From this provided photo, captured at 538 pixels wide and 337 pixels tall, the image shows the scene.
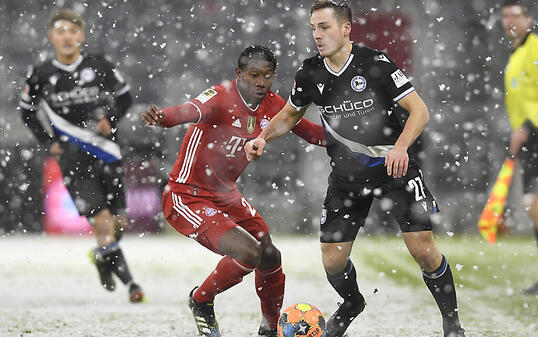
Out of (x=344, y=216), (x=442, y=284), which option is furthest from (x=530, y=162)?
(x=344, y=216)

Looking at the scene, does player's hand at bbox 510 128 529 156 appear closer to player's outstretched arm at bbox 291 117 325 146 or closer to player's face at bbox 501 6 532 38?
player's face at bbox 501 6 532 38

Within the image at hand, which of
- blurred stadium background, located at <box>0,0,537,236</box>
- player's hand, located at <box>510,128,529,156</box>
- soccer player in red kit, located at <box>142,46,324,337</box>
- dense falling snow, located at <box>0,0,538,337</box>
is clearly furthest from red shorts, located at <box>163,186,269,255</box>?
blurred stadium background, located at <box>0,0,537,236</box>

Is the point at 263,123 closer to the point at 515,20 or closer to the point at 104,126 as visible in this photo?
the point at 104,126

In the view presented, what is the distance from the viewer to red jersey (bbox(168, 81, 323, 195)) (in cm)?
468

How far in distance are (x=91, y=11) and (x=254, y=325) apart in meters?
11.5

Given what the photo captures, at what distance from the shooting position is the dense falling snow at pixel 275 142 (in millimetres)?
11883

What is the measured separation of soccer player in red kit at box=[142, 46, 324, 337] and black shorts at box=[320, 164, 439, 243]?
44 cm

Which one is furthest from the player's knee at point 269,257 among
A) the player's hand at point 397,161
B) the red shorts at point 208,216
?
the player's hand at point 397,161

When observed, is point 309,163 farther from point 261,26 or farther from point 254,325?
point 254,325

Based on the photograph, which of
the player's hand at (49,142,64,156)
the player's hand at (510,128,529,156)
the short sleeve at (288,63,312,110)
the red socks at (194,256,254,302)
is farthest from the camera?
the player's hand at (510,128,529,156)

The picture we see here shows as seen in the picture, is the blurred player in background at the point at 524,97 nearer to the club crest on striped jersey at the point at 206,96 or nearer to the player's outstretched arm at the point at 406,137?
the player's outstretched arm at the point at 406,137

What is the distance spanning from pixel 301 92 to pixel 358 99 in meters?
0.33

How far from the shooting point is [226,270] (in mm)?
4566

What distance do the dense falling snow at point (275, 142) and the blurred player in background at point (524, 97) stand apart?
2.64 metres
